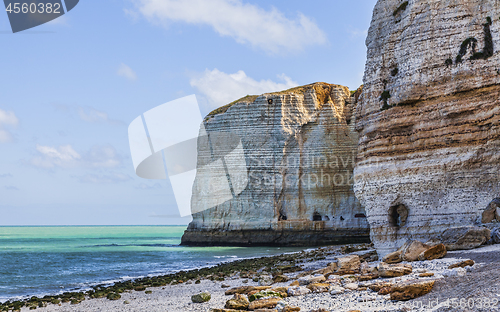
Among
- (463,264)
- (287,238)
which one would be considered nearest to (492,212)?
(463,264)

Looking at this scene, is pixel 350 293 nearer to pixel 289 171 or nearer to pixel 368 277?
pixel 368 277

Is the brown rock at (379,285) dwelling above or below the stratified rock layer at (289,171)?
below

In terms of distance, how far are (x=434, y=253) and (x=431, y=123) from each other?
13.3 feet

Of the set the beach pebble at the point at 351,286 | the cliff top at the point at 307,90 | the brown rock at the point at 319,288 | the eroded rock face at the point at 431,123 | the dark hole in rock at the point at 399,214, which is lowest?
the brown rock at the point at 319,288

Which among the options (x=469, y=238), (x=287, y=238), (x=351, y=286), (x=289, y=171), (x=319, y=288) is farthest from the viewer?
(x=289, y=171)

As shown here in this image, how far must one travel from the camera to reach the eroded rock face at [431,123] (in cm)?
1063

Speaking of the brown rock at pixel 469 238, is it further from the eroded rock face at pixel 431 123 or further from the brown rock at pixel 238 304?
the brown rock at pixel 238 304

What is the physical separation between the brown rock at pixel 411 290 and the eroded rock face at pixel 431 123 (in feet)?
16.5

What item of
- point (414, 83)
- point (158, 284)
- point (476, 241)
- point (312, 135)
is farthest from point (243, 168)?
point (476, 241)

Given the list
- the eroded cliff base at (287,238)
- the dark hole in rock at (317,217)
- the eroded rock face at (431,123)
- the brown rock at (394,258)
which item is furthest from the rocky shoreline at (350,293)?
the dark hole in rock at (317,217)

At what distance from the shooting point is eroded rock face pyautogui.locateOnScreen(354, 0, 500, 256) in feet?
34.9

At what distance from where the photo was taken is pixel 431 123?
37.6ft

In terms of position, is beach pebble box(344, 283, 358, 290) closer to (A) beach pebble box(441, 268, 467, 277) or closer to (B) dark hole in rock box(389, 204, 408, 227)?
(A) beach pebble box(441, 268, 467, 277)

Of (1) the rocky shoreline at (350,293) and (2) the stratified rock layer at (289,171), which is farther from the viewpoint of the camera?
(2) the stratified rock layer at (289,171)
